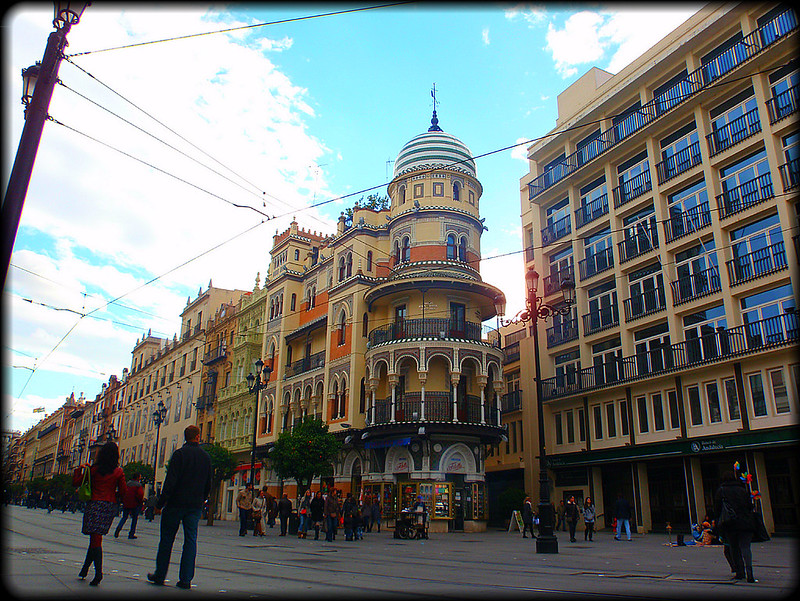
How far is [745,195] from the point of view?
26547 millimetres

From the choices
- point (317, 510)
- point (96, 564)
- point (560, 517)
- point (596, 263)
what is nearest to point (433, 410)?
point (560, 517)

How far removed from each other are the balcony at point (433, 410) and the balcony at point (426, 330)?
3.06m

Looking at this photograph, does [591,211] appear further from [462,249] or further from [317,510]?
[317,510]

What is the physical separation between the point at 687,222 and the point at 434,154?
49.4ft

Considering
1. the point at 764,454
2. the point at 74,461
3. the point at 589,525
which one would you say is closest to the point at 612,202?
the point at 764,454

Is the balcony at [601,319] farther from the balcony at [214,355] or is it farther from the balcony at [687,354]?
the balcony at [214,355]

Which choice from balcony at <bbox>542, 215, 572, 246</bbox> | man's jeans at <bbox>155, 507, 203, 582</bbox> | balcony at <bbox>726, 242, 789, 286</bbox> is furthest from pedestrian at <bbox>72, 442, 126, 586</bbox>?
balcony at <bbox>542, 215, 572, 246</bbox>

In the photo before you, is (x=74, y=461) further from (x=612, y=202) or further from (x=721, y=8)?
(x=721, y=8)

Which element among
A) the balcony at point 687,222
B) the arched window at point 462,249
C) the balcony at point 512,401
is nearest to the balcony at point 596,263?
the balcony at point 687,222

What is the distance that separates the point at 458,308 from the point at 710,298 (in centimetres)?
1253

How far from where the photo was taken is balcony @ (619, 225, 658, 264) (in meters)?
31.0

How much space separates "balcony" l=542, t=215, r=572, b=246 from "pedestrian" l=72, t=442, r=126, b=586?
3237cm

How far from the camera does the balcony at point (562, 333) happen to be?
35.8 metres

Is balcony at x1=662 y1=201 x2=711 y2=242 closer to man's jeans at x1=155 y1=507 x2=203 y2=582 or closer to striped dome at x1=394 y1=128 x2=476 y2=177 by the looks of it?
striped dome at x1=394 y1=128 x2=476 y2=177
